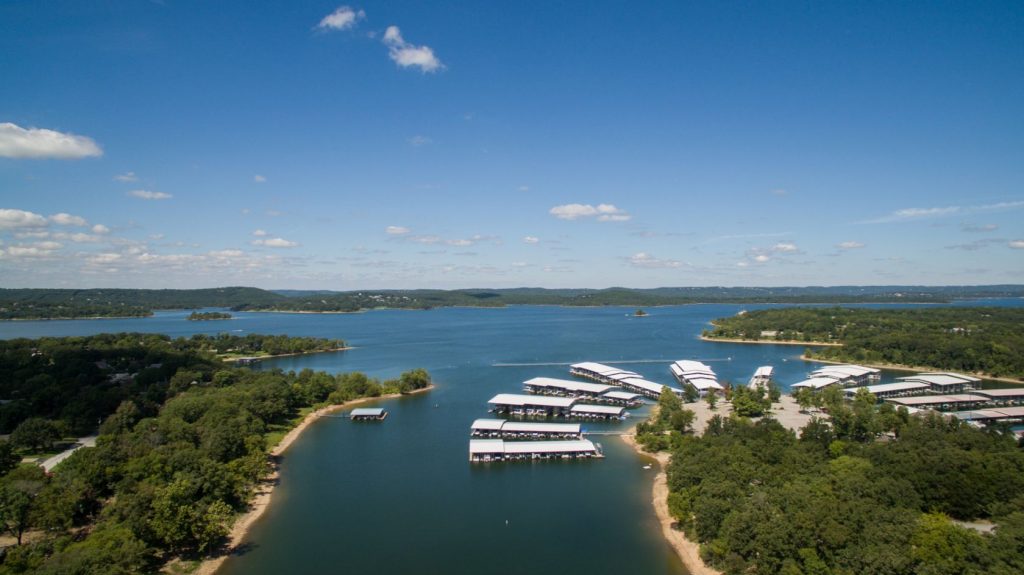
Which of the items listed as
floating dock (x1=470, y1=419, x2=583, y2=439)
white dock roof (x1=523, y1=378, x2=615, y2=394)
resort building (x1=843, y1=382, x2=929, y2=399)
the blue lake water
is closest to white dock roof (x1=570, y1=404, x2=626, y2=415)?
the blue lake water

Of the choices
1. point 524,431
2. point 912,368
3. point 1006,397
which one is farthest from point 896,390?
point 524,431

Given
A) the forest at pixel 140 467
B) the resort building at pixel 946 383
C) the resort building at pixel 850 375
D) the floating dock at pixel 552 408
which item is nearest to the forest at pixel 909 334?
the resort building at pixel 946 383

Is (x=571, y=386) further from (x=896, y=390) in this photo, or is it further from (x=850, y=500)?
(x=850, y=500)

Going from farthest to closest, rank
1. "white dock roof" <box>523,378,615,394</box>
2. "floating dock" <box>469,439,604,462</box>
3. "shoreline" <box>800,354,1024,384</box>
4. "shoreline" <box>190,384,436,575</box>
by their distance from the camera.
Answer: "shoreline" <box>800,354,1024,384</box> < "white dock roof" <box>523,378,615,394</box> < "floating dock" <box>469,439,604,462</box> < "shoreline" <box>190,384,436,575</box>


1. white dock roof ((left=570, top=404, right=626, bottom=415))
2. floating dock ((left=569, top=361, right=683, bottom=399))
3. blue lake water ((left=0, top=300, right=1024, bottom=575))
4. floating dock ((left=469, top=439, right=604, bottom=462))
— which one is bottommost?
blue lake water ((left=0, top=300, right=1024, bottom=575))

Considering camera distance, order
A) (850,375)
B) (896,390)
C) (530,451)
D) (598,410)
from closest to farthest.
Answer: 1. (530,451)
2. (598,410)
3. (896,390)
4. (850,375)

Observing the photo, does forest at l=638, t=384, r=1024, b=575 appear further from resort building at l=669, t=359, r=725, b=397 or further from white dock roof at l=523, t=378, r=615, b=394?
resort building at l=669, t=359, r=725, b=397

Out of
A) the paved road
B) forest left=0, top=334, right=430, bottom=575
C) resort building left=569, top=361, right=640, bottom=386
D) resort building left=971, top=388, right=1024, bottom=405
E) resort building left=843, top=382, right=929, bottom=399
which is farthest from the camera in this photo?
resort building left=569, top=361, right=640, bottom=386
